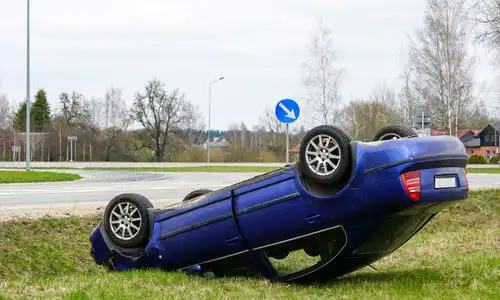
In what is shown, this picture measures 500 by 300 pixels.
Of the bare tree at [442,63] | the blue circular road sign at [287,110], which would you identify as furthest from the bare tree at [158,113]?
the blue circular road sign at [287,110]

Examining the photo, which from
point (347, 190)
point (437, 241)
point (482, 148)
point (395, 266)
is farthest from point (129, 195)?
point (482, 148)

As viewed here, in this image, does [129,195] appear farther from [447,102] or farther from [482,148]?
[482,148]

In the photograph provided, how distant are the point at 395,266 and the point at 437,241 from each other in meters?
2.69

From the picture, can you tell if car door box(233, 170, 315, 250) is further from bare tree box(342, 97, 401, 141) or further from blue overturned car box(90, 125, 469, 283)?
bare tree box(342, 97, 401, 141)

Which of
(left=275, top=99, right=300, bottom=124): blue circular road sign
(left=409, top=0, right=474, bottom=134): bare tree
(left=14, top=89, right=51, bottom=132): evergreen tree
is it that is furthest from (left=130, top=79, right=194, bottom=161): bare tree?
(left=275, top=99, right=300, bottom=124): blue circular road sign

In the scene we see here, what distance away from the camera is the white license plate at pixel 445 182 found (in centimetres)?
586

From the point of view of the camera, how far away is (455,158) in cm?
606

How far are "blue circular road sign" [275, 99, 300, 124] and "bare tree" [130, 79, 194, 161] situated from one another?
62.3 metres

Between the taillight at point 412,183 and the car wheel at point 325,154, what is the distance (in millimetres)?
534

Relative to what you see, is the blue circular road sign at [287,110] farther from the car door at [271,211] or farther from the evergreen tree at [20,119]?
the evergreen tree at [20,119]

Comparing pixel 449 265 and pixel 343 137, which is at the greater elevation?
pixel 343 137

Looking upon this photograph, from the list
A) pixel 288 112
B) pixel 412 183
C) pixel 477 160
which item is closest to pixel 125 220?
pixel 412 183

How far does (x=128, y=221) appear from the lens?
752 cm

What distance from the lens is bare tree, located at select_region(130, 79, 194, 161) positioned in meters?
76.8
